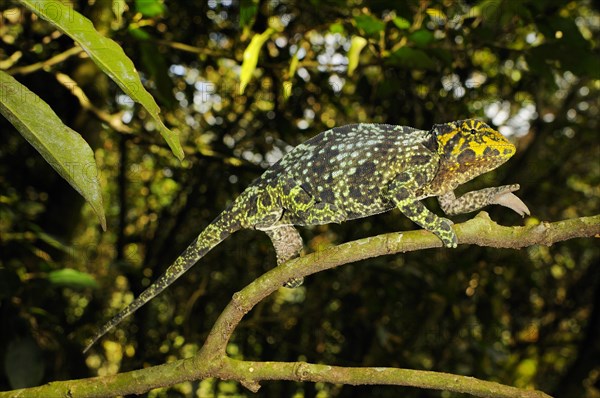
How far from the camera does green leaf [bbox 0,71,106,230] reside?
77 centimetres

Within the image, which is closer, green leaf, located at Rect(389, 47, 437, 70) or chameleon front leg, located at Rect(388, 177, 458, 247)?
chameleon front leg, located at Rect(388, 177, 458, 247)

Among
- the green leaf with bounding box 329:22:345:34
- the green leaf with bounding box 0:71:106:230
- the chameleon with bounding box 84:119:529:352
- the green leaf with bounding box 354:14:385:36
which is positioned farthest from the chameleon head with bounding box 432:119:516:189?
the green leaf with bounding box 329:22:345:34

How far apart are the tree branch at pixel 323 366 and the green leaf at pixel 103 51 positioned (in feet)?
0.88

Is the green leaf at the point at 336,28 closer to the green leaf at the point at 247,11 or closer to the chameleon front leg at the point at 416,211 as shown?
the green leaf at the point at 247,11

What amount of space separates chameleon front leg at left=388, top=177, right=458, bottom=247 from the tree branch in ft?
0.07

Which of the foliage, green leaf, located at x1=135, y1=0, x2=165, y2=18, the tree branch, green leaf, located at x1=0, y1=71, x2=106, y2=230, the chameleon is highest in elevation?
green leaf, located at x1=0, y1=71, x2=106, y2=230

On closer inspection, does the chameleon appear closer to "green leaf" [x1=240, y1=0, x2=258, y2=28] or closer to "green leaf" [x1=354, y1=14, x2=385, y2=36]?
"green leaf" [x1=354, y1=14, x2=385, y2=36]

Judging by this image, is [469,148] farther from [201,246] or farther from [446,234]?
[201,246]

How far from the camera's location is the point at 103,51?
825mm

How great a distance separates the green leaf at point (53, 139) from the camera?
770 millimetres

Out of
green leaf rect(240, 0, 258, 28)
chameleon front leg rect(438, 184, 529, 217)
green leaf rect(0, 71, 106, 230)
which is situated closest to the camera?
green leaf rect(0, 71, 106, 230)

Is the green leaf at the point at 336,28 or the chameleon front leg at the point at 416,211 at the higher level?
the chameleon front leg at the point at 416,211

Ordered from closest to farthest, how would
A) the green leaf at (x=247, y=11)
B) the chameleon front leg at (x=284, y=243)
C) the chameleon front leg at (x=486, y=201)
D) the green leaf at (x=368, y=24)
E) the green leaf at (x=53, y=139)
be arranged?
the green leaf at (x=53, y=139)
the chameleon front leg at (x=486, y=201)
the chameleon front leg at (x=284, y=243)
the green leaf at (x=368, y=24)
the green leaf at (x=247, y=11)

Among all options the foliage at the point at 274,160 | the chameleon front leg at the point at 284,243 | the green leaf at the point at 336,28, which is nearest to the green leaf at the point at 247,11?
the foliage at the point at 274,160
